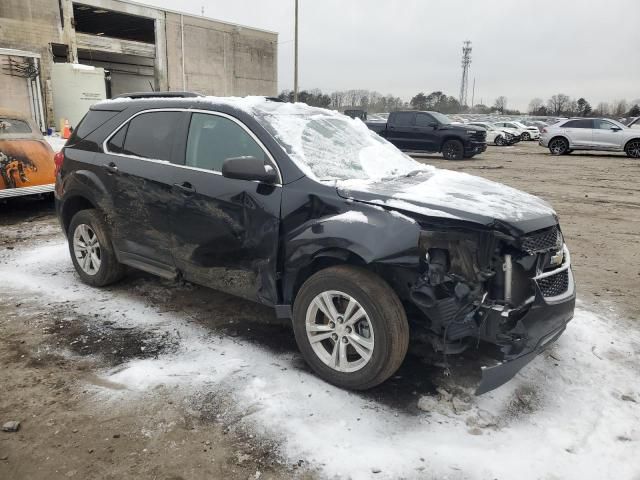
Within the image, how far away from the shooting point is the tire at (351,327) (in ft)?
9.73

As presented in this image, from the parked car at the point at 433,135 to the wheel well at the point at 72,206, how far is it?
49.5ft

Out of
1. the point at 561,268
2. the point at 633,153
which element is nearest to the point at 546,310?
the point at 561,268

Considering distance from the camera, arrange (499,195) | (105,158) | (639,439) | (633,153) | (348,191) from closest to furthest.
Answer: (639,439) → (348,191) → (499,195) → (105,158) → (633,153)

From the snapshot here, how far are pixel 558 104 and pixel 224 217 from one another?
8835 centimetres

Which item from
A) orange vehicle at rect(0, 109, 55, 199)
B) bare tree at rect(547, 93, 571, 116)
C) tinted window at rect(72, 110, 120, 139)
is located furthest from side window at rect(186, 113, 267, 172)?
bare tree at rect(547, 93, 571, 116)

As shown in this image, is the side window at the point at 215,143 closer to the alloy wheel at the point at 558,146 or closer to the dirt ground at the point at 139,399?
the dirt ground at the point at 139,399

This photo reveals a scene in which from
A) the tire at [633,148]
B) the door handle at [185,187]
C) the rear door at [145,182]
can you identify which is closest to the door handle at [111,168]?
the rear door at [145,182]

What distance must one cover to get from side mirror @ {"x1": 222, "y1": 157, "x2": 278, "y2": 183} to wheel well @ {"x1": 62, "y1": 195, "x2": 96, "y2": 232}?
222 cm

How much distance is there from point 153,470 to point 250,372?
1.03 metres

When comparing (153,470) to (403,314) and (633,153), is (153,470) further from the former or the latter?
(633,153)

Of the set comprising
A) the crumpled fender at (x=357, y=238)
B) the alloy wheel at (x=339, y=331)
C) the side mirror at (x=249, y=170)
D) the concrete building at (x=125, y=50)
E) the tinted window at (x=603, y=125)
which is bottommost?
the alloy wheel at (x=339, y=331)

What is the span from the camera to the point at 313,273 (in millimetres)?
3396

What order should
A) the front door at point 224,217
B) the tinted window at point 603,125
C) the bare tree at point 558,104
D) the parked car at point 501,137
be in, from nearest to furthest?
the front door at point 224,217 < the tinted window at point 603,125 < the parked car at point 501,137 < the bare tree at point 558,104

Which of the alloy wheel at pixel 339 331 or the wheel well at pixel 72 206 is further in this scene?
A: the wheel well at pixel 72 206
